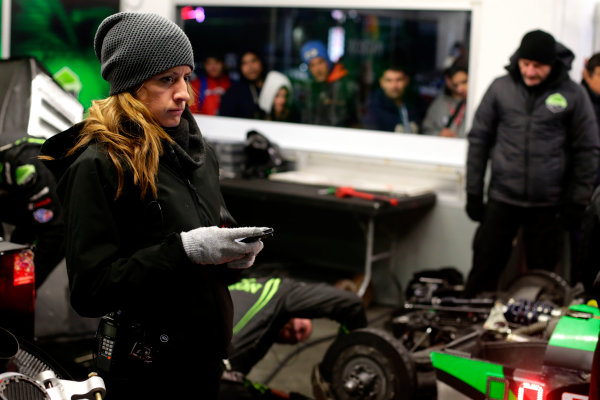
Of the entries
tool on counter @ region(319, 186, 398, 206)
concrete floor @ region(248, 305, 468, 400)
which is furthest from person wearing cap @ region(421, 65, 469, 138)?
concrete floor @ region(248, 305, 468, 400)

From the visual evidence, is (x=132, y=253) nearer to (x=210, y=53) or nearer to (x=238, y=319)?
(x=238, y=319)

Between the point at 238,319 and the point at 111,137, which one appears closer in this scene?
the point at 111,137

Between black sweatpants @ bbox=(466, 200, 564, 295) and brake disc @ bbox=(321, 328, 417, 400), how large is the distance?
167 centimetres

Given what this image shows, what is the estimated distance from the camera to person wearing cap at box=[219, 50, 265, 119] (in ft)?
23.7

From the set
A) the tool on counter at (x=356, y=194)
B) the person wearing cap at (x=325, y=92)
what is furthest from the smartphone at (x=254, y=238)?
the person wearing cap at (x=325, y=92)

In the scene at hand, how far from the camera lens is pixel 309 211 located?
6691 millimetres

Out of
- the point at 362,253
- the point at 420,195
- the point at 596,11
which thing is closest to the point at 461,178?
the point at 420,195

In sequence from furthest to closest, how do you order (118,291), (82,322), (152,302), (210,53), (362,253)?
(210,53), (362,253), (82,322), (152,302), (118,291)

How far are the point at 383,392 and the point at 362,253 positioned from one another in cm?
313

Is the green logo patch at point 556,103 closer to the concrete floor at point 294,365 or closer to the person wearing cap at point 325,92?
the concrete floor at point 294,365

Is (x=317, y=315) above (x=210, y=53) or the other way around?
the other way around

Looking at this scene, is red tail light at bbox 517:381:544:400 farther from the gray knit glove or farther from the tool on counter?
the tool on counter

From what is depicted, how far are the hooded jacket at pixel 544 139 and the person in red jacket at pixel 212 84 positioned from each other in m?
3.18

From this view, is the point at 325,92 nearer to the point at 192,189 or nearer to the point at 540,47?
the point at 540,47
